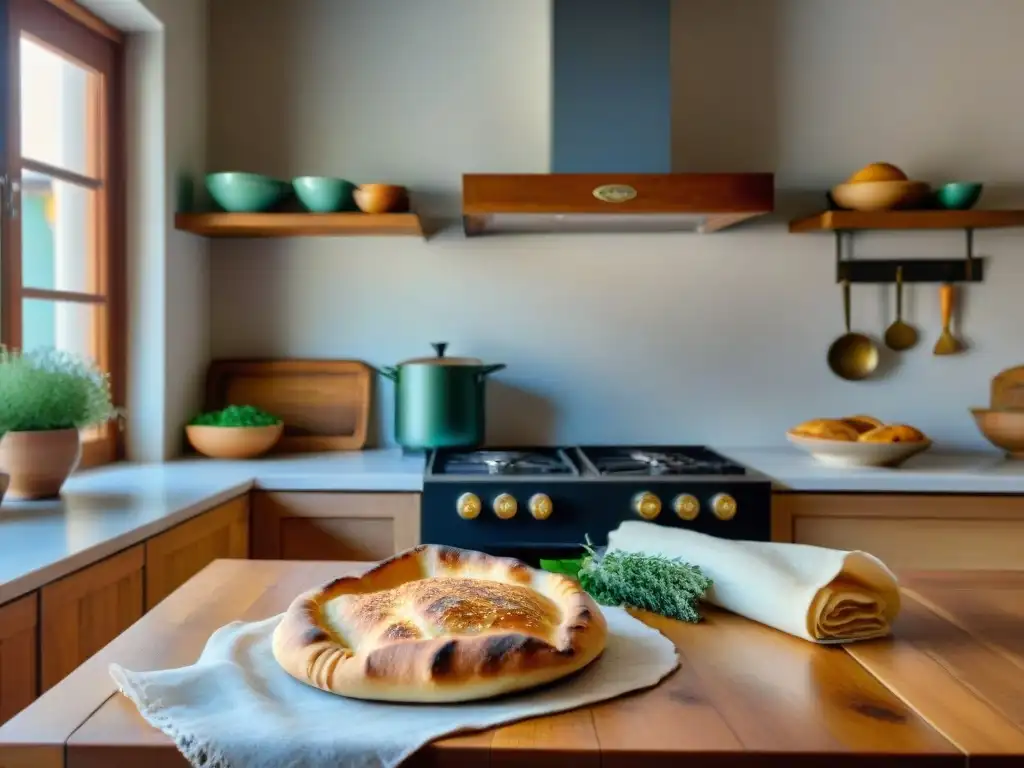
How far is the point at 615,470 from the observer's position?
2.25m

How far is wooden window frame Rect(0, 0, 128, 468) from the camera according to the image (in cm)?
197

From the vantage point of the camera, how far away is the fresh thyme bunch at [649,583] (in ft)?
3.15

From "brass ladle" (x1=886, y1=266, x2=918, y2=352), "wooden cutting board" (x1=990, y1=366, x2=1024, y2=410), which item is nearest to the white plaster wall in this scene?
"brass ladle" (x1=886, y1=266, x2=918, y2=352)

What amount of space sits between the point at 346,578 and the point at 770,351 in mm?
2072

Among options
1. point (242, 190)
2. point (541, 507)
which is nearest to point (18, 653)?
point (541, 507)

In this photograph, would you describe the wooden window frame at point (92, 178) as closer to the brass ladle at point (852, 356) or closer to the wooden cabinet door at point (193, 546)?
the wooden cabinet door at point (193, 546)

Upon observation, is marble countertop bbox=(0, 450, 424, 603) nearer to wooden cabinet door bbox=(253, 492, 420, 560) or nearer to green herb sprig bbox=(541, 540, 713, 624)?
wooden cabinet door bbox=(253, 492, 420, 560)

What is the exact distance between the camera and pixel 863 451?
7.61ft

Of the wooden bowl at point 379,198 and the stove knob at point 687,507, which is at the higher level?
the wooden bowl at point 379,198

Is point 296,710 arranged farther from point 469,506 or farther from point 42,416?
point 469,506

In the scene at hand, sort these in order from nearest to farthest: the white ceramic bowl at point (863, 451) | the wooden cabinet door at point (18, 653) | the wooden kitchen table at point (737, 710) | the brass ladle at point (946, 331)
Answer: the wooden kitchen table at point (737, 710)
the wooden cabinet door at point (18, 653)
the white ceramic bowl at point (863, 451)
the brass ladle at point (946, 331)

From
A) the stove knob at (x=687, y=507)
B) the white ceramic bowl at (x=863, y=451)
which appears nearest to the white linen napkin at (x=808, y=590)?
the stove knob at (x=687, y=507)

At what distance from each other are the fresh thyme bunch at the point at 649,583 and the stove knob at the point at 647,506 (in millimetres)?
1049

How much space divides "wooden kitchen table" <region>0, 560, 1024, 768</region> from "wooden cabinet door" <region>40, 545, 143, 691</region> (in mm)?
448
